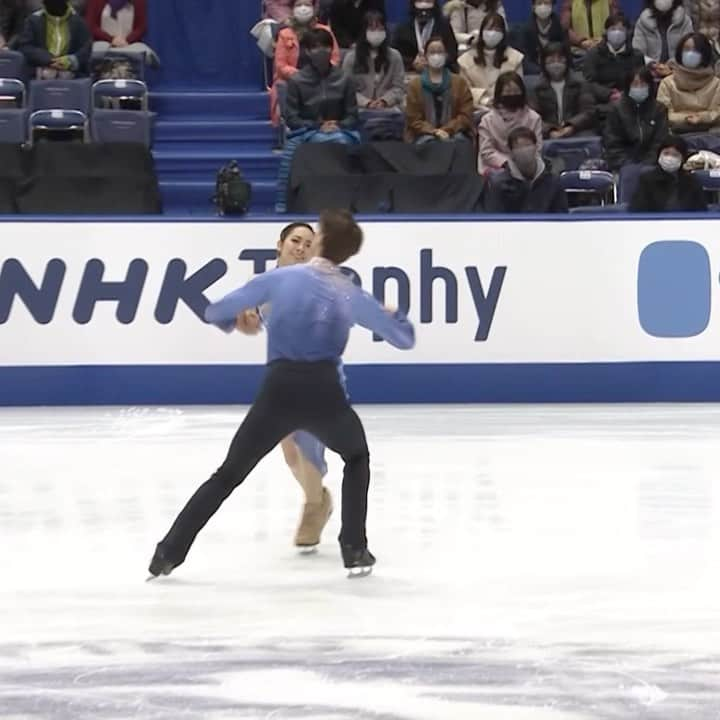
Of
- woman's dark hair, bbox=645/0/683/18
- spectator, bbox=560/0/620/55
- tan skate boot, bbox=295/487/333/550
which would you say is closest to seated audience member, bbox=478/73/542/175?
woman's dark hair, bbox=645/0/683/18

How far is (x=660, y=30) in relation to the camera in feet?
48.1

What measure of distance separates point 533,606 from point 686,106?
886 centimetres

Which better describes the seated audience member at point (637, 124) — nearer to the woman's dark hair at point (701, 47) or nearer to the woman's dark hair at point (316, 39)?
the woman's dark hair at point (701, 47)

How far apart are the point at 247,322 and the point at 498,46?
8467 millimetres

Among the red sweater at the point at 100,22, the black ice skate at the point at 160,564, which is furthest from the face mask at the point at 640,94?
the black ice skate at the point at 160,564

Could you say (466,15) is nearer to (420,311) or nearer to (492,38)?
(492,38)

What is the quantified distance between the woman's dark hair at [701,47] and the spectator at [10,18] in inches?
199

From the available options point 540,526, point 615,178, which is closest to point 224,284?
point 615,178

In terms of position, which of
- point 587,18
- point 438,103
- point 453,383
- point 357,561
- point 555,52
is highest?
point 587,18

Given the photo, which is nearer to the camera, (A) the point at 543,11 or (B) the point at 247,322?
(B) the point at 247,322

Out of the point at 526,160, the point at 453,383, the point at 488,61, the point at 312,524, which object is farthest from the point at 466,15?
the point at 312,524

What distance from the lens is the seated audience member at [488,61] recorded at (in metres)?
13.7

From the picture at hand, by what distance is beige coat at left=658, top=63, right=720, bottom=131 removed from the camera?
13.7 meters

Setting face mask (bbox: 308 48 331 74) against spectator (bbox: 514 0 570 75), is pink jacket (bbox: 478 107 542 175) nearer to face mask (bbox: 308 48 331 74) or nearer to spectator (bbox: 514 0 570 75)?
face mask (bbox: 308 48 331 74)
